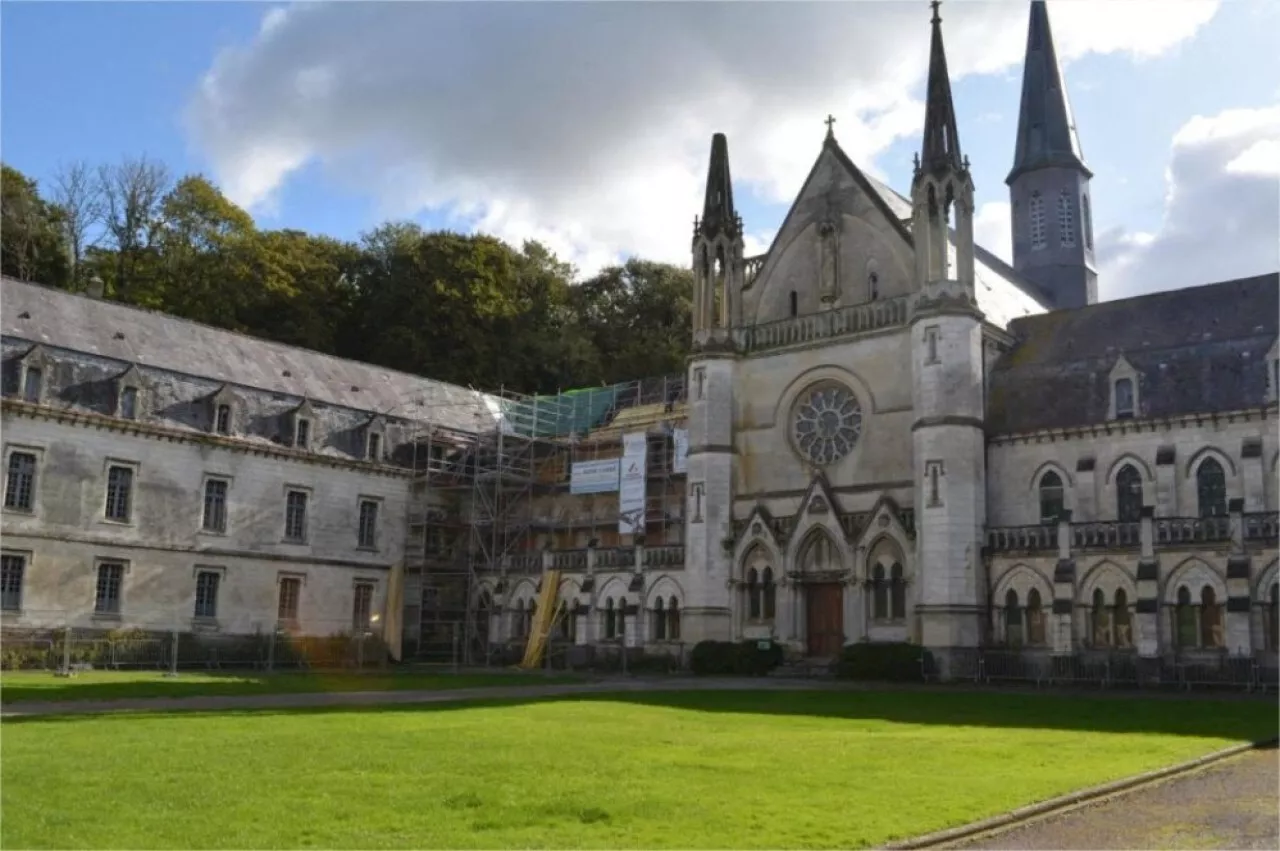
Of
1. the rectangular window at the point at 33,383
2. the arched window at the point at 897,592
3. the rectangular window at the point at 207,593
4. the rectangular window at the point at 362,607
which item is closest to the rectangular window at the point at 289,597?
the rectangular window at the point at 362,607

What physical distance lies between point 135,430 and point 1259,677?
35.3 m

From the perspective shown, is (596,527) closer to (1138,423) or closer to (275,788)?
(1138,423)

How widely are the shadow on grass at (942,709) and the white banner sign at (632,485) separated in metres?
17.5

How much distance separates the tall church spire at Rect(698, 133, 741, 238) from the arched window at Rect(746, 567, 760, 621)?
1310 centimetres

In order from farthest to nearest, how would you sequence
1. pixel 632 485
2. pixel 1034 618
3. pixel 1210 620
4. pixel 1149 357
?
pixel 632 485, pixel 1149 357, pixel 1034 618, pixel 1210 620

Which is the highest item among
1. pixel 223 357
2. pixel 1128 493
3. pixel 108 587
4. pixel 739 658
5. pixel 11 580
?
pixel 223 357

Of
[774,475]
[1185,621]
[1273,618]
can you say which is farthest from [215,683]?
[1273,618]

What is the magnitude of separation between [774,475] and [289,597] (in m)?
19.0

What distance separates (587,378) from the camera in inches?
2719

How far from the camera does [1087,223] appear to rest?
53875 millimetres

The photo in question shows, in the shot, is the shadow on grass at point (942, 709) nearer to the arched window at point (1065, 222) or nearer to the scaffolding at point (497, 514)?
the scaffolding at point (497, 514)

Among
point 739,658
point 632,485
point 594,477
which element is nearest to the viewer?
point 739,658

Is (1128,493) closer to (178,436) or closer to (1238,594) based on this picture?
(1238,594)

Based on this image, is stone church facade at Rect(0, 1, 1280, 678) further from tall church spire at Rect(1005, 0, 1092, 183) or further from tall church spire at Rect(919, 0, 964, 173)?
tall church spire at Rect(1005, 0, 1092, 183)
